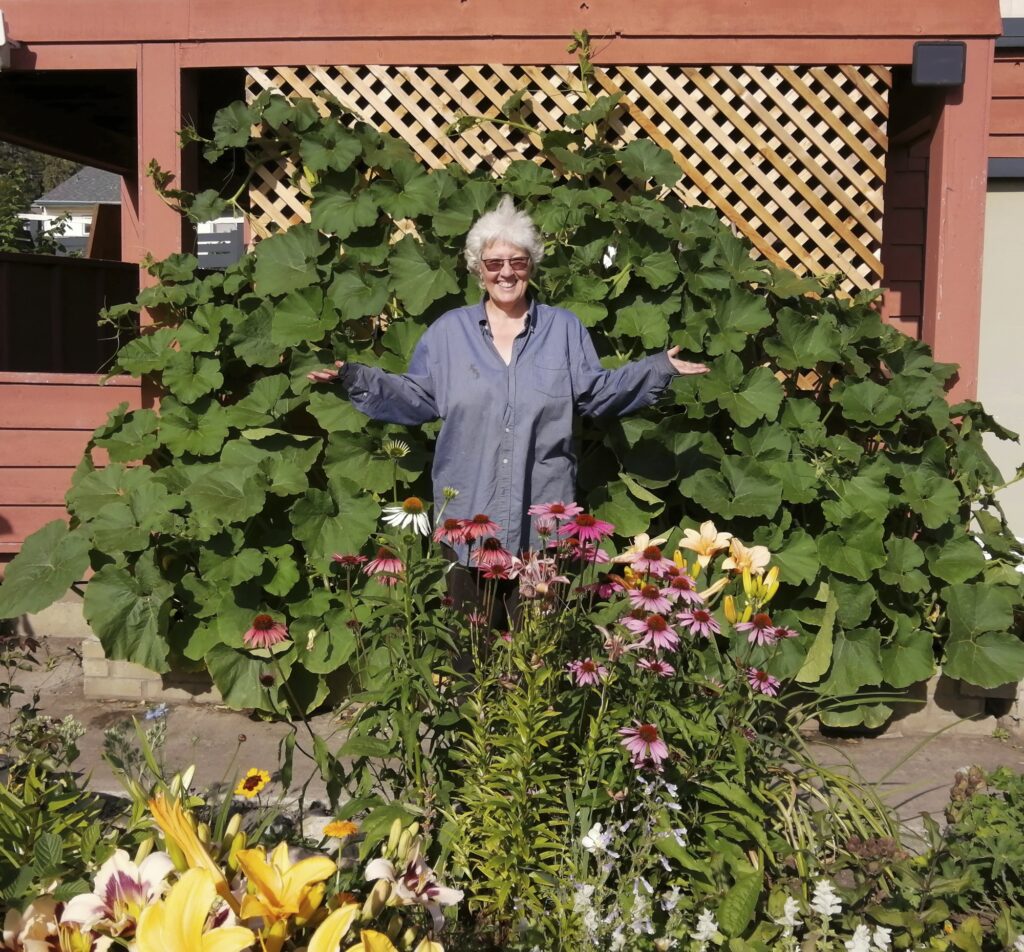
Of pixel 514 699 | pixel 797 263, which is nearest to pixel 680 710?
pixel 514 699

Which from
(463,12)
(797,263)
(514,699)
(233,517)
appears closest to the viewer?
(514,699)

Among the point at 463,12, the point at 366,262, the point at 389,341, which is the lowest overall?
the point at 389,341

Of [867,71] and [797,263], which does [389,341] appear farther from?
[867,71]

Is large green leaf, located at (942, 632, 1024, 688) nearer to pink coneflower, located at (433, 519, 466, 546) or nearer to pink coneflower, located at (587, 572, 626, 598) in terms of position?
pink coneflower, located at (587, 572, 626, 598)

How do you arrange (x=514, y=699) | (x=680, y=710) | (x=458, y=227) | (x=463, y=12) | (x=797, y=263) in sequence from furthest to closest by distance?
(x=797, y=263), (x=463, y=12), (x=458, y=227), (x=680, y=710), (x=514, y=699)

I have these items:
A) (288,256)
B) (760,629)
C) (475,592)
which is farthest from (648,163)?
(760,629)

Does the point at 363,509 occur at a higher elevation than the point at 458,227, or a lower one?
lower

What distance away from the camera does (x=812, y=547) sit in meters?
4.19

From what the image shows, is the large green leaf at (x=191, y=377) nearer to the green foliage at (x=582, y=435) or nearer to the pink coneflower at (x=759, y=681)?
the green foliage at (x=582, y=435)

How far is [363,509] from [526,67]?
1.87 metres

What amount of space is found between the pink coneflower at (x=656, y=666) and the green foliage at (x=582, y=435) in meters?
1.83

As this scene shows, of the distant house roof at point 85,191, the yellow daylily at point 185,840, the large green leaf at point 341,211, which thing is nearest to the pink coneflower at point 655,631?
the yellow daylily at point 185,840

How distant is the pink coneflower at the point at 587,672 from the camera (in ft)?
7.49

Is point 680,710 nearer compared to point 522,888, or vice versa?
point 522,888
